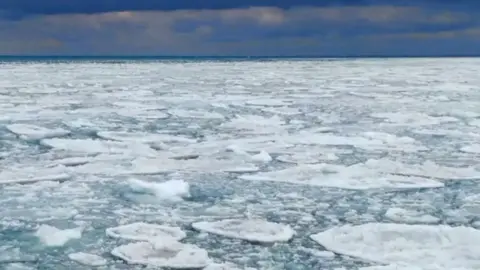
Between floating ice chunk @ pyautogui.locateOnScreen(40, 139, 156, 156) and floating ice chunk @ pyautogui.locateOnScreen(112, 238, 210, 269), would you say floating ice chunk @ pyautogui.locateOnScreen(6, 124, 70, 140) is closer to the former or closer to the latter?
floating ice chunk @ pyautogui.locateOnScreen(40, 139, 156, 156)

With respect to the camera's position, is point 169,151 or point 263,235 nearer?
point 263,235

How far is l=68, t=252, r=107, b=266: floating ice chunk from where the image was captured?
2564 millimetres

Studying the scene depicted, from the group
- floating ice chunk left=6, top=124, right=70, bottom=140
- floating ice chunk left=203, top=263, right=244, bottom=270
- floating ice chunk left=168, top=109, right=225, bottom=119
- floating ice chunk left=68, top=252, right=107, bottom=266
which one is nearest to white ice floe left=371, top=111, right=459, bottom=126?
floating ice chunk left=168, top=109, right=225, bottom=119

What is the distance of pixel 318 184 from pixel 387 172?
543 mm

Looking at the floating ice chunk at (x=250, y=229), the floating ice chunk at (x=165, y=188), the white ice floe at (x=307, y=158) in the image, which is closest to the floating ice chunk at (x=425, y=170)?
the white ice floe at (x=307, y=158)

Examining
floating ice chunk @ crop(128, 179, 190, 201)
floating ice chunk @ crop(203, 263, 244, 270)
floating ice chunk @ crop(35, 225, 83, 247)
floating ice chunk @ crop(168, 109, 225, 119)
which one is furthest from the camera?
floating ice chunk @ crop(168, 109, 225, 119)

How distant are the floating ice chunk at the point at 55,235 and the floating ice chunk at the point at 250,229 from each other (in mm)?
520

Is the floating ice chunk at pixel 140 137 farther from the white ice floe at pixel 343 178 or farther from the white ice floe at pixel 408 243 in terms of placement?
the white ice floe at pixel 408 243

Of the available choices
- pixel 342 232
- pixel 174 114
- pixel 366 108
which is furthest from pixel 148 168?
pixel 366 108

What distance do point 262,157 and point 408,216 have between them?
5.78ft

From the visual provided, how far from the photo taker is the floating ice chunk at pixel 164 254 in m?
2.56

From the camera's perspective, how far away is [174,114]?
8148 millimetres

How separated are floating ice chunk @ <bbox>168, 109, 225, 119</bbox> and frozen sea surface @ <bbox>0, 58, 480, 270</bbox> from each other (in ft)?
0.91

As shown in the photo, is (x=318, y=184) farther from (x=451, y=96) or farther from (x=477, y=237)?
(x=451, y=96)
